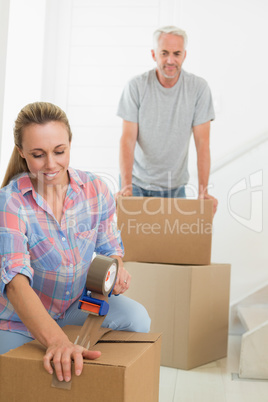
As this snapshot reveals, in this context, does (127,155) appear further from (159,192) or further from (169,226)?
(169,226)

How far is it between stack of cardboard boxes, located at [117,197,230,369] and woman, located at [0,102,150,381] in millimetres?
718

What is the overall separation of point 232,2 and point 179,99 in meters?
1.13

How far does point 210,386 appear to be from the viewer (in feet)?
6.03

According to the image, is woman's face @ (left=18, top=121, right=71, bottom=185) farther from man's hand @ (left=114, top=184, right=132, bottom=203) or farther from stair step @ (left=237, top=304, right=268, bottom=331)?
stair step @ (left=237, top=304, right=268, bottom=331)

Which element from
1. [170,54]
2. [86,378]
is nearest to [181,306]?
[170,54]

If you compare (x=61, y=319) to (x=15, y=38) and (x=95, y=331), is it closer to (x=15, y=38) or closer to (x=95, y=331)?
(x=95, y=331)

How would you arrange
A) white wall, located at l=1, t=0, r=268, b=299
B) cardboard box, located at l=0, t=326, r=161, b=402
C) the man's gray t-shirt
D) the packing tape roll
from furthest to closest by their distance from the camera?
white wall, located at l=1, t=0, r=268, b=299
the man's gray t-shirt
the packing tape roll
cardboard box, located at l=0, t=326, r=161, b=402

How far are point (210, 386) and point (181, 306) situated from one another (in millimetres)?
341

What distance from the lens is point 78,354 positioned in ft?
2.97

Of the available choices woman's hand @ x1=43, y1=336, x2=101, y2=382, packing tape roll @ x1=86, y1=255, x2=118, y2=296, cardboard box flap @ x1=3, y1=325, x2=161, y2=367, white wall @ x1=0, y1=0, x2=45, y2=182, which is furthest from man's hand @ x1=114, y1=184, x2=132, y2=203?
woman's hand @ x1=43, y1=336, x2=101, y2=382

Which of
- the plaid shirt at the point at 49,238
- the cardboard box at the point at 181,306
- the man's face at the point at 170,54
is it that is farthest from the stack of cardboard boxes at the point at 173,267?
the plaid shirt at the point at 49,238

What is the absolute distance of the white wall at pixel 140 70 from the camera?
9.70 ft

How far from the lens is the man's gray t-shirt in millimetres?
2270

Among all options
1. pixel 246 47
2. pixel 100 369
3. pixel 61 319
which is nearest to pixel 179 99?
pixel 246 47
